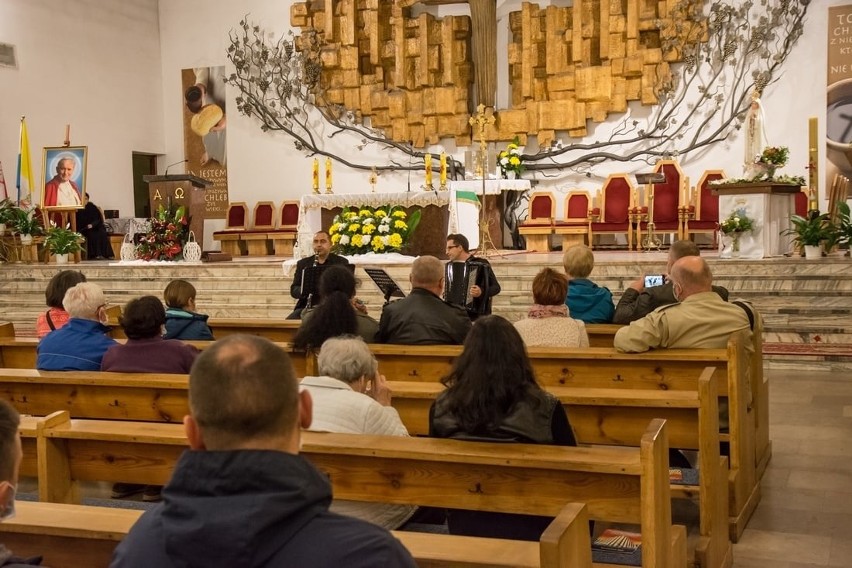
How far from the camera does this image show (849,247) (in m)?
8.77

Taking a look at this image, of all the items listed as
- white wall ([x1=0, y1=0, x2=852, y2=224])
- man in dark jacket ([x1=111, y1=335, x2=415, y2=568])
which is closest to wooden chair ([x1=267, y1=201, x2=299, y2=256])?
white wall ([x1=0, y1=0, x2=852, y2=224])

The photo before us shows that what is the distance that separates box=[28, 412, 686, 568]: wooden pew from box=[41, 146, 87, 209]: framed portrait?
969 centimetres

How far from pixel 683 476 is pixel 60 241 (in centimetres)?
956

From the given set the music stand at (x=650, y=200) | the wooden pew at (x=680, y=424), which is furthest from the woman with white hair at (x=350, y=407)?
the music stand at (x=650, y=200)

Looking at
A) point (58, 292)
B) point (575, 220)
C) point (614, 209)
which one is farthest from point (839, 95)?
point (58, 292)

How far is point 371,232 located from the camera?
10.0m

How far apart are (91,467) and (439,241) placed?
8088 mm

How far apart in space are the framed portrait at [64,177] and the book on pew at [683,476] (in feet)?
32.2

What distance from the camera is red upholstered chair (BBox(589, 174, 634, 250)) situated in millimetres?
11625

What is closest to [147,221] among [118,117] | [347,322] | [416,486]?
[118,117]

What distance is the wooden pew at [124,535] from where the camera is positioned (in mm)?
1610

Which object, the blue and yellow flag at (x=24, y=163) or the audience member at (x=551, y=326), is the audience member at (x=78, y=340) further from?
the blue and yellow flag at (x=24, y=163)

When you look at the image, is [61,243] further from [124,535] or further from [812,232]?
[124,535]

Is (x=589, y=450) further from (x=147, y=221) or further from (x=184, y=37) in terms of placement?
(x=184, y=37)
